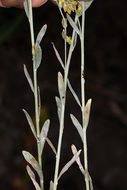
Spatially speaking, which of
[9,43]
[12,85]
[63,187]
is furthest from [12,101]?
[63,187]

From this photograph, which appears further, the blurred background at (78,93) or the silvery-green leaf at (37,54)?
the blurred background at (78,93)

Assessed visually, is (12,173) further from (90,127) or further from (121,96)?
(121,96)

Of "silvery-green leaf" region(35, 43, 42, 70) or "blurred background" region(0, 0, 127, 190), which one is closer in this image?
"silvery-green leaf" region(35, 43, 42, 70)

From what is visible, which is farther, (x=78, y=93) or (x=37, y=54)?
(x=78, y=93)

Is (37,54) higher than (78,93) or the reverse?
higher

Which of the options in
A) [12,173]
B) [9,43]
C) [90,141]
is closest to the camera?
[12,173]

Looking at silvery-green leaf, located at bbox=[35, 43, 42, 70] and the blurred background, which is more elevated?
silvery-green leaf, located at bbox=[35, 43, 42, 70]

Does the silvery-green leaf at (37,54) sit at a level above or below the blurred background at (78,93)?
above

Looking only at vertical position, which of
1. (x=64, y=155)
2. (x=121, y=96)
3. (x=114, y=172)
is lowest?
(x=114, y=172)
